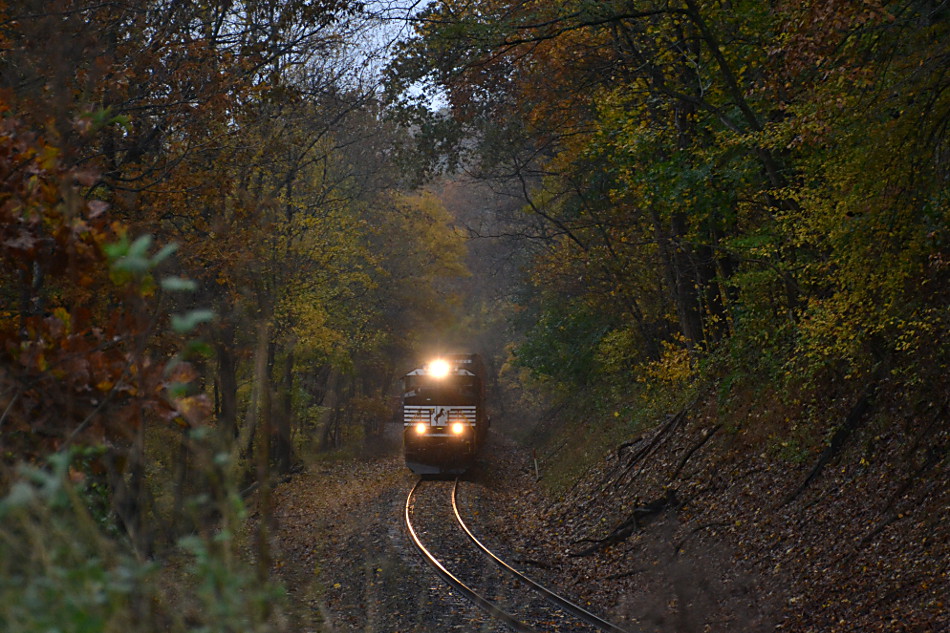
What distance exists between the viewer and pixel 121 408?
3.90m

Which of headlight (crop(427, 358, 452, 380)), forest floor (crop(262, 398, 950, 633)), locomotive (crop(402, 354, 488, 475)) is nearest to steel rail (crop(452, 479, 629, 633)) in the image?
forest floor (crop(262, 398, 950, 633))

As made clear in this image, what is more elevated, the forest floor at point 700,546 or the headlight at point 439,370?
the headlight at point 439,370

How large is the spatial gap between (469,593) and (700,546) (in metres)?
3.39

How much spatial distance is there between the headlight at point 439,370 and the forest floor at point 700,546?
573 centimetres

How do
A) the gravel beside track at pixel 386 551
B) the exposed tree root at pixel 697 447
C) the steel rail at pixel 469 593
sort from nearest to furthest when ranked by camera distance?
the steel rail at pixel 469 593
the gravel beside track at pixel 386 551
the exposed tree root at pixel 697 447

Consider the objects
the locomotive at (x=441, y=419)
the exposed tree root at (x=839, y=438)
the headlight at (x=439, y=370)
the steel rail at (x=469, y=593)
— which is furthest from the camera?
the headlight at (x=439, y=370)

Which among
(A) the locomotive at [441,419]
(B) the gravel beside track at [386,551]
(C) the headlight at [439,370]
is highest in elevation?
(C) the headlight at [439,370]

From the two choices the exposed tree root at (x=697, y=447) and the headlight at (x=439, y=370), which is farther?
the headlight at (x=439, y=370)

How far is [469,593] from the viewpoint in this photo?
11414mm

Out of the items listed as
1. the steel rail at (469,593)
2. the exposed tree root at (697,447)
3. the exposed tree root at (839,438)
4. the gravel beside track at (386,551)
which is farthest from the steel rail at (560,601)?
the exposed tree root at (697,447)

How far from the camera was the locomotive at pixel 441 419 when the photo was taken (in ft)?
76.1

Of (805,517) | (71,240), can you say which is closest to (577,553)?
(805,517)

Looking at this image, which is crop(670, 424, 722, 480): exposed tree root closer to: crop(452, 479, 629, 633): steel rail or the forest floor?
the forest floor

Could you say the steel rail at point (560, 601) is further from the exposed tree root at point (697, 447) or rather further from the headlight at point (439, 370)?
the headlight at point (439, 370)
